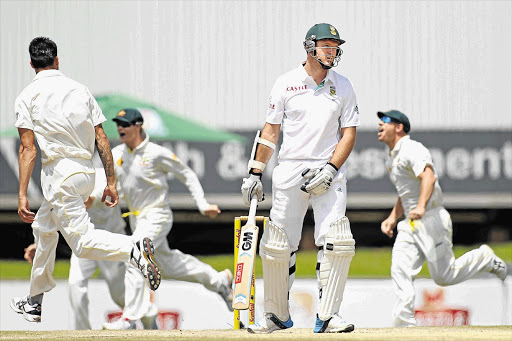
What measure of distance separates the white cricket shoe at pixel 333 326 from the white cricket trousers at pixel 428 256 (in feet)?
8.59

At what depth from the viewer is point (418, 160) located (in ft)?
30.5

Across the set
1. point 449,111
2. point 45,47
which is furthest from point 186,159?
point 45,47

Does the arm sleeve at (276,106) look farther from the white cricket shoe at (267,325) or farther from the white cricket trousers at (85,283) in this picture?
the white cricket trousers at (85,283)

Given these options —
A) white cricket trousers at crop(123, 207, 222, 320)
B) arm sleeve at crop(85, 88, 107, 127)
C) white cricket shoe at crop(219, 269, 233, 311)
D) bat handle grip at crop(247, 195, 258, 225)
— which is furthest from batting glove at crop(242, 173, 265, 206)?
white cricket shoe at crop(219, 269, 233, 311)

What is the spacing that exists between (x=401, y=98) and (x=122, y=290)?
1089cm

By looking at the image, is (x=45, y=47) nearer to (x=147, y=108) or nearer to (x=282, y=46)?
(x=147, y=108)

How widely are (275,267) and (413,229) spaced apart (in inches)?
113

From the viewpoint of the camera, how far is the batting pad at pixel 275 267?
689 cm

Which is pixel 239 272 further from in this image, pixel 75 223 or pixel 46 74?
pixel 46 74

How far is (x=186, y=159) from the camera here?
19.3 m

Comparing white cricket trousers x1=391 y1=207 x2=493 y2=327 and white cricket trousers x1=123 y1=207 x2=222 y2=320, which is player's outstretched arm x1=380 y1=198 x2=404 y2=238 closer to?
white cricket trousers x1=391 y1=207 x2=493 y2=327

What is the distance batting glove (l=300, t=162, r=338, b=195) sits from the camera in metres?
6.68

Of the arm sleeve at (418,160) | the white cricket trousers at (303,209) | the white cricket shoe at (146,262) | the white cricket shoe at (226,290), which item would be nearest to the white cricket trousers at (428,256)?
the arm sleeve at (418,160)

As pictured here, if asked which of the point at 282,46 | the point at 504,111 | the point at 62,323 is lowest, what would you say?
the point at 62,323
